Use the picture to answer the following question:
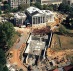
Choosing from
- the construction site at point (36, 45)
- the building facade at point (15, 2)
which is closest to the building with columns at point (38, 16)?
the construction site at point (36, 45)

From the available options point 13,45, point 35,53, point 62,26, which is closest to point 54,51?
point 35,53

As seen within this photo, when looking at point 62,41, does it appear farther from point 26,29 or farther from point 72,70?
point 72,70

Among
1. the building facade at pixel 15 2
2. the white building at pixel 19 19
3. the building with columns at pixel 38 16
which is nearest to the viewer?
the building with columns at pixel 38 16

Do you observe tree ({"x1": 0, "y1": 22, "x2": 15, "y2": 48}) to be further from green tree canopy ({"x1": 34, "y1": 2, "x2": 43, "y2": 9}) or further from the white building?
green tree canopy ({"x1": 34, "y1": 2, "x2": 43, "y2": 9})

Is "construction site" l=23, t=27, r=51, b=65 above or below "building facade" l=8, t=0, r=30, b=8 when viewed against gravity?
below

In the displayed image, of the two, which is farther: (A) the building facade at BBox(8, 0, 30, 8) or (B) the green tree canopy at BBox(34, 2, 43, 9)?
(A) the building facade at BBox(8, 0, 30, 8)

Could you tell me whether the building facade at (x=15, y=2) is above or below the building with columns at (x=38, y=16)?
above

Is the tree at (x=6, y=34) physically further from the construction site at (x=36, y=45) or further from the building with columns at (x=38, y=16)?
the building with columns at (x=38, y=16)

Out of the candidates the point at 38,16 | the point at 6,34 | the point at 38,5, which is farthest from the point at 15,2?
the point at 6,34

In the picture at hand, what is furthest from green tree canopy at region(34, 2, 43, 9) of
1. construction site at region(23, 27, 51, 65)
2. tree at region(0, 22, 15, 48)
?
tree at region(0, 22, 15, 48)

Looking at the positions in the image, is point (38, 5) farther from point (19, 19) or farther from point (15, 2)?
point (19, 19)

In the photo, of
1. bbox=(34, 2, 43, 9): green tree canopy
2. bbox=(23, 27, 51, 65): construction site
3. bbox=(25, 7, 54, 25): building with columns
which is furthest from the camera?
bbox=(34, 2, 43, 9): green tree canopy
